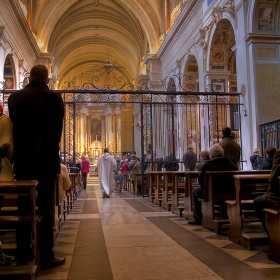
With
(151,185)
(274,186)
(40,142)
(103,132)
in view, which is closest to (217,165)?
(274,186)

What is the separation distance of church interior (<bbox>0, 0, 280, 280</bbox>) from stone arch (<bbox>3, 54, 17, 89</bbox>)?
0.16ft

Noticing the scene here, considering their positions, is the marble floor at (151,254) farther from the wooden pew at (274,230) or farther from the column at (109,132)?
the column at (109,132)

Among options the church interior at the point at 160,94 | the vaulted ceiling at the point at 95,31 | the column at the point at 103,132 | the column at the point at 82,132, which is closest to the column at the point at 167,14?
the church interior at the point at 160,94

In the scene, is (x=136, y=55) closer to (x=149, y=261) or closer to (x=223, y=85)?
(x=223, y=85)

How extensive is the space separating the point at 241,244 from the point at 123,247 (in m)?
1.23

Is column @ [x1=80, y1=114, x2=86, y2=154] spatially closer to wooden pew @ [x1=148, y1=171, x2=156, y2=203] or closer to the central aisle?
wooden pew @ [x1=148, y1=171, x2=156, y2=203]

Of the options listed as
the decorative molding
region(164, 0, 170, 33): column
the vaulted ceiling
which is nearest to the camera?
the decorative molding

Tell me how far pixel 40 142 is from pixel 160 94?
6.89m

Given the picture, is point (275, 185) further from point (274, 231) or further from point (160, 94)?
point (160, 94)

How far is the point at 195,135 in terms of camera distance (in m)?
14.1

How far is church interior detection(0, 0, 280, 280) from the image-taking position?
3.65 metres

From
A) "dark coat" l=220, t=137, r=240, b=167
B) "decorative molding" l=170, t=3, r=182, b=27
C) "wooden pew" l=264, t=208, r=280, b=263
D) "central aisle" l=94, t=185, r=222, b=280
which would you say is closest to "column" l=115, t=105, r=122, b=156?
"decorative molding" l=170, t=3, r=182, b=27

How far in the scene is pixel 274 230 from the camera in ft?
11.3

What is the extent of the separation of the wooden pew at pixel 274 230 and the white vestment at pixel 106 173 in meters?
7.73
